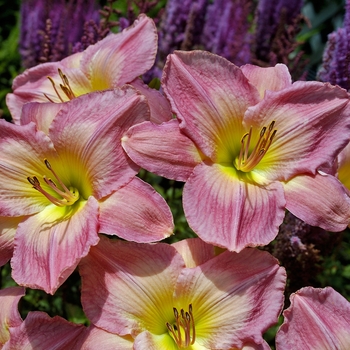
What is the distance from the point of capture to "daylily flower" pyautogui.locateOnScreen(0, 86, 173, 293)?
71 cm

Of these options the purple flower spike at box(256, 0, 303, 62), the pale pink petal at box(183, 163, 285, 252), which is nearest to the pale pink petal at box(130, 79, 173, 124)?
the pale pink petal at box(183, 163, 285, 252)

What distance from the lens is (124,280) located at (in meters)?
0.72

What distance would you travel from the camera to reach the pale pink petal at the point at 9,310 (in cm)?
76

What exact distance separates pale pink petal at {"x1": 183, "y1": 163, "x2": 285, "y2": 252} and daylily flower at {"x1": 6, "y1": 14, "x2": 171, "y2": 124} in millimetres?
134

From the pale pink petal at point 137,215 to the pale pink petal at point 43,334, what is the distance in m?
0.13

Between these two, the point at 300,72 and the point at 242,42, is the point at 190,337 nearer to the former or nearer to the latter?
the point at 300,72

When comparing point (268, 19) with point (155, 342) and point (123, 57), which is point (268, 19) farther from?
point (155, 342)

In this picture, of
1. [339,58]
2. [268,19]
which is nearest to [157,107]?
[339,58]

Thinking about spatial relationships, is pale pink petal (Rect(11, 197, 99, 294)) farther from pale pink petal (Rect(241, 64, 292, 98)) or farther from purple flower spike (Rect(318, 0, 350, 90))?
purple flower spike (Rect(318, 0, 350, 90))

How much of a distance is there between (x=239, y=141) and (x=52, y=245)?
291 millimetres

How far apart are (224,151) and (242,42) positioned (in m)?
1.00

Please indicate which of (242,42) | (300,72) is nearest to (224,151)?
(300,72)

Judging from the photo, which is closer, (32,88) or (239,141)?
(239,141)

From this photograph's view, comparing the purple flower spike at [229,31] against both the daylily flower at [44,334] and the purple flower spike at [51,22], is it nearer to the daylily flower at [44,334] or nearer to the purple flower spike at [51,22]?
the purple flower spike at [51,22]
